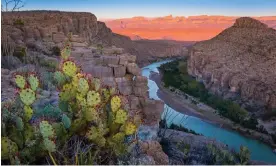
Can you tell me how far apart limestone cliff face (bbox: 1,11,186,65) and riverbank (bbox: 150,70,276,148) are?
937cm

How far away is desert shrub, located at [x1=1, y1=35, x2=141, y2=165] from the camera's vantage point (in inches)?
171

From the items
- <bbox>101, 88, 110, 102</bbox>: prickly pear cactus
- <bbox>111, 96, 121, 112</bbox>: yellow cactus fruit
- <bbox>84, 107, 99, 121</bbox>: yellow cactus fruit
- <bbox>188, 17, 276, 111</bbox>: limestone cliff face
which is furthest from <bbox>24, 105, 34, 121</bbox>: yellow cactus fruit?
<bbox>188, 17, 276, 111</bbox>: limestone cliff face

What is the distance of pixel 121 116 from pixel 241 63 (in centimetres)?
5039

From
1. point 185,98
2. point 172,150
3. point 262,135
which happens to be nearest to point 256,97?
point 185,98

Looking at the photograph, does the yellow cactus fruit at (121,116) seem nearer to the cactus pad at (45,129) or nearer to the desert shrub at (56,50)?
the cactus pad at (45,129)

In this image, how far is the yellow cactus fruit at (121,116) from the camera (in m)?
4.80

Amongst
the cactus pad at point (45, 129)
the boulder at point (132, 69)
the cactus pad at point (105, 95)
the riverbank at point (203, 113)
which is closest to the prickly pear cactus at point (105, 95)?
the cactus pad at point (105, 95)

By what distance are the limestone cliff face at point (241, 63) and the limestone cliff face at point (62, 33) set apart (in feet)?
46.4

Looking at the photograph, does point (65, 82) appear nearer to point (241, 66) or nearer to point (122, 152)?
point (122, 152)

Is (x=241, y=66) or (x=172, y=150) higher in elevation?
(x=172, y=150)

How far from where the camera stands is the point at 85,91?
4730mm

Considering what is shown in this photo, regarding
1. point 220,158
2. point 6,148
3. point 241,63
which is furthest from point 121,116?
point 241,63

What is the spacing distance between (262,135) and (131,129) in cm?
2953

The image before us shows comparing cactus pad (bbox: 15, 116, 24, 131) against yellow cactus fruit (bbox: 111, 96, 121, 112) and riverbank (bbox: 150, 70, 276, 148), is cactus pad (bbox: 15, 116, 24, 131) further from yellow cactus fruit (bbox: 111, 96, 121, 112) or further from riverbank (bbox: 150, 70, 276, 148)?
riverbank (bbox: 150, 70, 276, 148)
